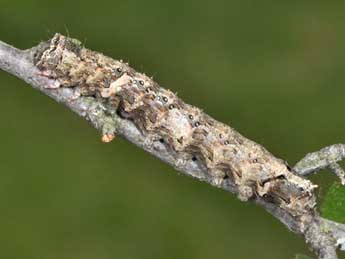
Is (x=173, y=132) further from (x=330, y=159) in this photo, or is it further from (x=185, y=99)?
(x=185, y=99)

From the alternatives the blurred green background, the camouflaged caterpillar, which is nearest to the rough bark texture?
the camouflaged caterpillar

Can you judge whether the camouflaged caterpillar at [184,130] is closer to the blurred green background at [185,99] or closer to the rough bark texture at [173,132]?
the rough bark texture at [173,132]

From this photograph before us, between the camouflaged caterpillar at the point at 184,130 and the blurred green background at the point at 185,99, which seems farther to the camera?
the blurred green background at the point at 185,99

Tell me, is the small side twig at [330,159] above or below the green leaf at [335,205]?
above

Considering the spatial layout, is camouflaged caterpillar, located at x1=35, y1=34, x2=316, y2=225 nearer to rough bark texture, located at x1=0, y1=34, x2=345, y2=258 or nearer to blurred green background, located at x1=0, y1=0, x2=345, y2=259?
rough bark texture, located at x1=0, y1=34, x2=345, y2=258

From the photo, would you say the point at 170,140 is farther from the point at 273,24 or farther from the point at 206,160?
the point at 273,24

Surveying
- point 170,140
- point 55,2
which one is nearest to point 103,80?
point 170,140

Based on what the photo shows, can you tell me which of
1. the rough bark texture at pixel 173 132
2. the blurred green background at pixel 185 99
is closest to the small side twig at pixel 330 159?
the rough bark texture at pixel 173 132

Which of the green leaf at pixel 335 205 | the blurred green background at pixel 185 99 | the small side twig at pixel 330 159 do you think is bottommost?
the green leaf at pixel 335 205
